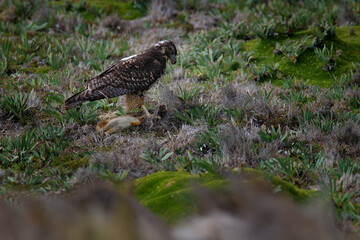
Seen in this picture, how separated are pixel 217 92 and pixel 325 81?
210 cm

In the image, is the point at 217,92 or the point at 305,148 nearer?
the point at 305,148

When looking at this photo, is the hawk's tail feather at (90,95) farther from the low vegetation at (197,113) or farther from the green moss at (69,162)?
the green moss at (69,162)

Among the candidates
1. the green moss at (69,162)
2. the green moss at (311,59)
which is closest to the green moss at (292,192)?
the green moss at (69,162)

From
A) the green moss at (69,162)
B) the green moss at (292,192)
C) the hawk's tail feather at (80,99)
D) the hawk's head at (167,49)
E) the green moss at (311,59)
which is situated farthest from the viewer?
the green moss at (311,59)

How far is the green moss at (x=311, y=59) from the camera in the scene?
722cm

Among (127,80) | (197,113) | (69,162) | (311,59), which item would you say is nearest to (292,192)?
(69,162)

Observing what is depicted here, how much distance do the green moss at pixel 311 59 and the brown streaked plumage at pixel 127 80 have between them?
270 cm

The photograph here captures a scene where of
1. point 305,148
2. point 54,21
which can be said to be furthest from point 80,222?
point 54,21

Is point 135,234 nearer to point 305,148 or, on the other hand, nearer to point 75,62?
point 305,148

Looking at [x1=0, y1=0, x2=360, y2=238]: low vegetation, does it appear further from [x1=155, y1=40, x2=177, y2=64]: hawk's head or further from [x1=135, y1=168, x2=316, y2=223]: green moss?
[x1=155, y1=40, x2=177, y2=64]: hawk's head

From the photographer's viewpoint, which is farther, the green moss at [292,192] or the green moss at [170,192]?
the green moss at [292,192]

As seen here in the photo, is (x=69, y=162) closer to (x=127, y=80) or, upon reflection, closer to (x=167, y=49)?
(x=127, y=80)

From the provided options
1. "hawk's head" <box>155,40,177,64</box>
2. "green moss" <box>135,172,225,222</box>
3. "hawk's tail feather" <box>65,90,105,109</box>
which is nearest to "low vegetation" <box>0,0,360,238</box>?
"green moss" <box>135,172,225,222</box>

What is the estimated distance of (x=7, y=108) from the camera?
19.4 ft
